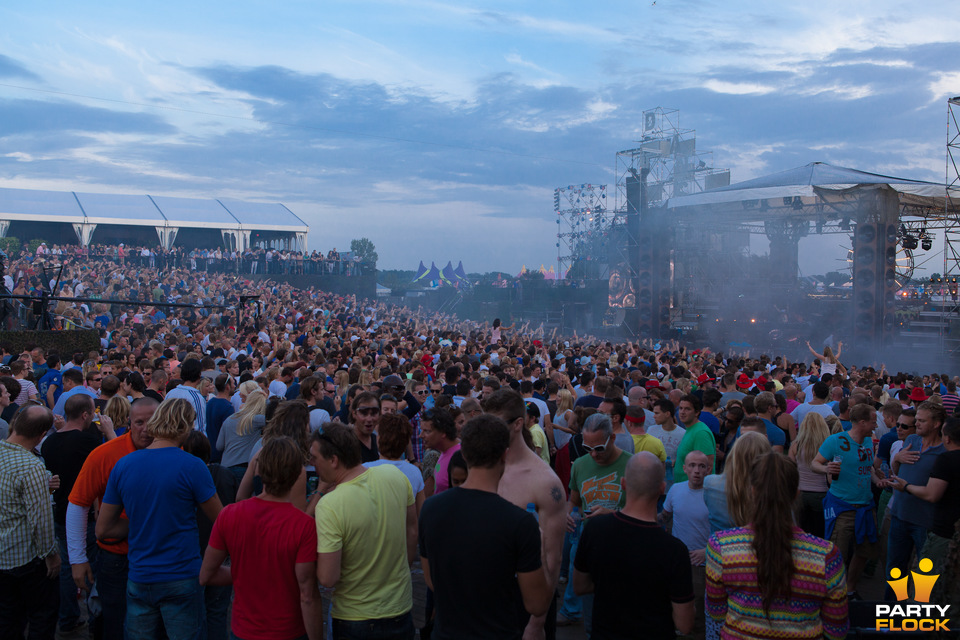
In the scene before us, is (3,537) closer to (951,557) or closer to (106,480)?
(106,480)

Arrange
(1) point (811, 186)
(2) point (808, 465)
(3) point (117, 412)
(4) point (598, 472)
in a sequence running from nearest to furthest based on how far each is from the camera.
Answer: (4) point (598, 472)
(3) point (117, 412)
(2) point (808, 465)
(1) point (811, 186)

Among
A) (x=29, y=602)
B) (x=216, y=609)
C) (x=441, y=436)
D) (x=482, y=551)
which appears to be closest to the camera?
(x=482, y=551)

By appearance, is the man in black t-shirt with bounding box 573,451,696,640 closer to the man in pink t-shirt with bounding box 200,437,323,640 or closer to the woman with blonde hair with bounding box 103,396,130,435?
the man in pink t-shirt with bounding box 200,437,323,640

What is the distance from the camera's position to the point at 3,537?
345cm

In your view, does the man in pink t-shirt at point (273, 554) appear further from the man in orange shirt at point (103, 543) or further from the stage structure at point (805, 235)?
the stage structure at point (805, 235)

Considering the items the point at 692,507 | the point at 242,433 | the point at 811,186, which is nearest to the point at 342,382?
the point at 242,433

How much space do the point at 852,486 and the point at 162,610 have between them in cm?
446

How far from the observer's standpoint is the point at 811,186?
18219 mm

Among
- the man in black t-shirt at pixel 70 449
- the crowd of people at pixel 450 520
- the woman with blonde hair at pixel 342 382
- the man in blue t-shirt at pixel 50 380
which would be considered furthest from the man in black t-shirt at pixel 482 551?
the man in blue t-shirt at pixel 50 380

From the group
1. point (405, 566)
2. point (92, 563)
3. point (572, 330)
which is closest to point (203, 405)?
point (92, 563)

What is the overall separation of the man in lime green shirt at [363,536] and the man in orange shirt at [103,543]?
1266 millimetres

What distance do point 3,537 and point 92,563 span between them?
0.95 meters

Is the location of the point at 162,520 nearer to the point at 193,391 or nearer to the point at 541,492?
the point at 541,492

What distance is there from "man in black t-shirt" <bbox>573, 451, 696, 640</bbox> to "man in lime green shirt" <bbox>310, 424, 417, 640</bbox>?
782 millimetres
